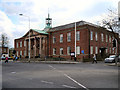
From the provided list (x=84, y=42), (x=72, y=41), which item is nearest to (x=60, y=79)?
(x=84, y=42)

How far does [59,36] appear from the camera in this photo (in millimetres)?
43281

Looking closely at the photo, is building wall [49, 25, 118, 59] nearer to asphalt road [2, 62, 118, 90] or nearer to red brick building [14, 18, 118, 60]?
red brick building [14, 18, 118, 60]

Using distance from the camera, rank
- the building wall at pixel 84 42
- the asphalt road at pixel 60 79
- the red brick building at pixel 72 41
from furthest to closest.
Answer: the red brick building at pixel 72 41
the building wall at pixel 84 42
the asphalt road at pixel 60 79

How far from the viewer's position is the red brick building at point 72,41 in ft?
119

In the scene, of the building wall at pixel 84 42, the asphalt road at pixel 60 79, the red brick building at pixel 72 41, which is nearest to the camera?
Answer: the asphalt road at pixel 60 79

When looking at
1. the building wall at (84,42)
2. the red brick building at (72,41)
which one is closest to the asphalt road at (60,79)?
the red brick building at (72,41)

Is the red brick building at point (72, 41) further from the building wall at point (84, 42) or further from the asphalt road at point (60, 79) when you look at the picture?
the asphalt road at point (60, 79)

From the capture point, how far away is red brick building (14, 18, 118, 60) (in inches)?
1431

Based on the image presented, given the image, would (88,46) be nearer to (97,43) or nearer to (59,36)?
(97,43)

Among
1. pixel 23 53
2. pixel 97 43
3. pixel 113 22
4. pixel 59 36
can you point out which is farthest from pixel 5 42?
pixel 113 22

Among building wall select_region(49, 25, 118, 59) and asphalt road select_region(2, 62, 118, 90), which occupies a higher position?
building wall select_region(49, 25, 118, 59)

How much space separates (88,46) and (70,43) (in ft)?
18.8

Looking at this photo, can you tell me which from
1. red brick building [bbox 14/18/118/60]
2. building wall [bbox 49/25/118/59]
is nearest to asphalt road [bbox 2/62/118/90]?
red brick building [bbox 14/18/118/60]

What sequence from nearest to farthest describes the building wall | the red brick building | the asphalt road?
the asphalt road
the building wall
the red brick building
